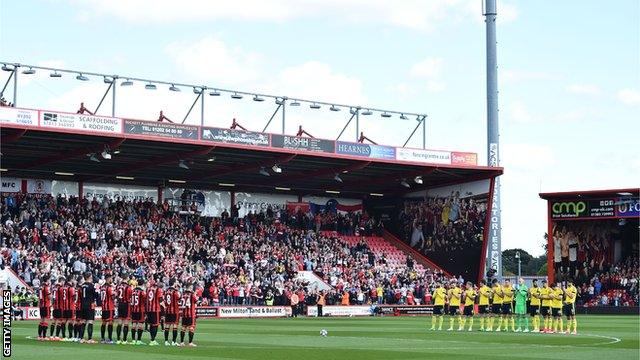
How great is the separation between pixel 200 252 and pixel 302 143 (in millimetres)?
8405

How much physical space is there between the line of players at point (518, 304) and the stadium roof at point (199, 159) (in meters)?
19.6

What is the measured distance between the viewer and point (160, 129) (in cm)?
5812

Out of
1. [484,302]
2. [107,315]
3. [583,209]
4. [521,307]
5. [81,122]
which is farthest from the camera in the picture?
[583,209]

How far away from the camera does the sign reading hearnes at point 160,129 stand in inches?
2254

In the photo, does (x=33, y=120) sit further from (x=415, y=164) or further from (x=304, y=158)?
(x=415, y=164)

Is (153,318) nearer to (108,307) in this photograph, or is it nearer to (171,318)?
(171,318)

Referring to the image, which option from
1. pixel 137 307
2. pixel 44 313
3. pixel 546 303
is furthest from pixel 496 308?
pixel 44 313

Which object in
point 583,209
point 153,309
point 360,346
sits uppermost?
point 583,209

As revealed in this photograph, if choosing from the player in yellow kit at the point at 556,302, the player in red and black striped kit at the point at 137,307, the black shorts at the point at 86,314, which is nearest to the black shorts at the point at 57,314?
the black shorts at the point at 86,314

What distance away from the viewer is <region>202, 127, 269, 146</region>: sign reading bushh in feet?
197

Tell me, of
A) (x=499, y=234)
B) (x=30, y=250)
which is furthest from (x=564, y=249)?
(x=30, y=250)

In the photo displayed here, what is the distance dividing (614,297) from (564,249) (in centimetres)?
523

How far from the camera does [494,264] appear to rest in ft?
230

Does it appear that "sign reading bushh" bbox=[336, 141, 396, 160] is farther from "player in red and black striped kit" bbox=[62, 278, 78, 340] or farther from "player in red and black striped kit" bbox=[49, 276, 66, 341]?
"player in red and black striped kit" bbox=[62, 278, 78, 340]
